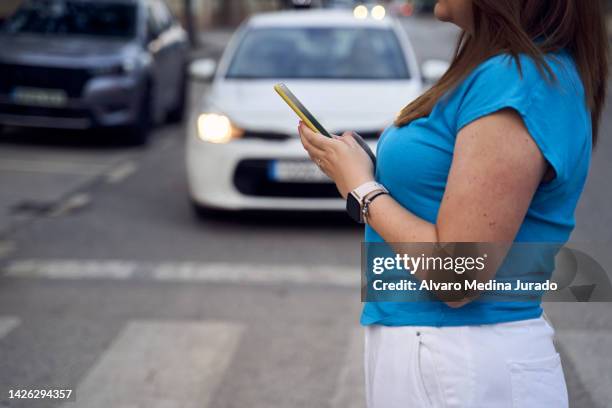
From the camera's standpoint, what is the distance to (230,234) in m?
7.03

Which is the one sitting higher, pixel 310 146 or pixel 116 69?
pixel 310 146

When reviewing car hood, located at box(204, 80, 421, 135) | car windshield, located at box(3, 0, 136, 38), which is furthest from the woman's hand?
car windshield, located at box(3, 0, 136, 38)

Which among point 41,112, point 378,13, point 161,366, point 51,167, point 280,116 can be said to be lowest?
point 51,167

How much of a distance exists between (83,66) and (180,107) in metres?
3.07

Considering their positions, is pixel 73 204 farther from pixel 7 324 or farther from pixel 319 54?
pixel 7 324

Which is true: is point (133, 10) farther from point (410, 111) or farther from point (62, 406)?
point (410, 111)

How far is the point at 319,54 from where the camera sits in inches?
317

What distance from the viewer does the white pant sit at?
5.79ft

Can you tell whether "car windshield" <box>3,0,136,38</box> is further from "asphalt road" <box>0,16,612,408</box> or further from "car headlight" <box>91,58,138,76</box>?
"asphalt road" <box>0,16,612,408</box>

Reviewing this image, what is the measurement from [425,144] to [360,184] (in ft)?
0.55

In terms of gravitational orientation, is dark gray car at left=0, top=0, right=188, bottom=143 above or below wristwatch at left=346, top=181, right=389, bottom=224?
below

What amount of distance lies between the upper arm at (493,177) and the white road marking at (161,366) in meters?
2.40

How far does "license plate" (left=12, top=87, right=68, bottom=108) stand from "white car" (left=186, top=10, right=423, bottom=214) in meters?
2.95

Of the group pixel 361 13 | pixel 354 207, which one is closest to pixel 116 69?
pixel 361 13
